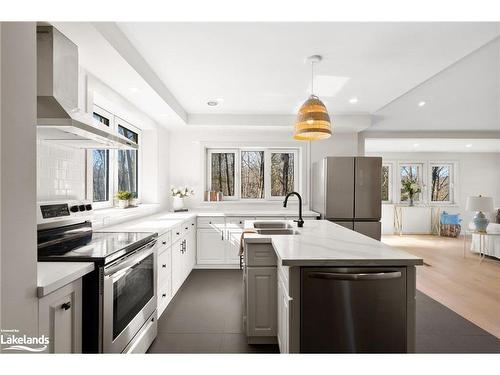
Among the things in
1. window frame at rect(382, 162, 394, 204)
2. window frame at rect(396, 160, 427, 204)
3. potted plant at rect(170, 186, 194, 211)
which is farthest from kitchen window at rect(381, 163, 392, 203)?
potted plant at rect(170, 186, 194, 211)

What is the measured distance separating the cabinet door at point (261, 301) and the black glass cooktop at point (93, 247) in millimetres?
863

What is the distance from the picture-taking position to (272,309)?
6.68 ft

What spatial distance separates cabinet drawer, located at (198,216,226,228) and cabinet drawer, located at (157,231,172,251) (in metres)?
1.27

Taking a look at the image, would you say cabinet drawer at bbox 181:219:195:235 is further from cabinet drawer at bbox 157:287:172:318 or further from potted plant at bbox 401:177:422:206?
Answer: potted plant at bbox 401:177:422:206

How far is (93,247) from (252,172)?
3.55m

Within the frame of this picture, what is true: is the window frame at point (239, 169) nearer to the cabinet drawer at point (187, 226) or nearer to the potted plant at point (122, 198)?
the cabinet drawer at point (187, 226)

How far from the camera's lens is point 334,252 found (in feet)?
5.11

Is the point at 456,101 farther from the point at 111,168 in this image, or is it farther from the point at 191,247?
the point at 111,168

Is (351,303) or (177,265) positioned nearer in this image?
(351,303)

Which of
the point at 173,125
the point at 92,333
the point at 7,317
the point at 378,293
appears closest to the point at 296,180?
the point at 173,125

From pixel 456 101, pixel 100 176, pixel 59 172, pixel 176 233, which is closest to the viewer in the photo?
pixel 59 172

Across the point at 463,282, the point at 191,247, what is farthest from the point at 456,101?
the point at 191,247

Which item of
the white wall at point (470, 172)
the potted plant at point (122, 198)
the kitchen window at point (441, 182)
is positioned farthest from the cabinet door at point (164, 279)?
the kitchen window at point (441, 182)

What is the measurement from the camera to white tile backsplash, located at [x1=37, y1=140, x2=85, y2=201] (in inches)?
72.2
